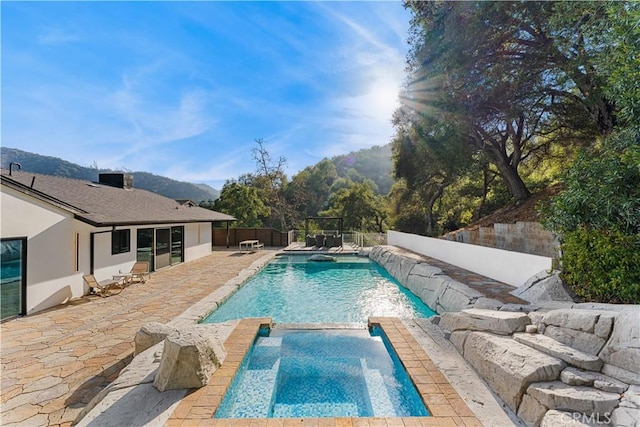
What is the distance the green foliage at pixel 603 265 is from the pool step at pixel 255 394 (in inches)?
206

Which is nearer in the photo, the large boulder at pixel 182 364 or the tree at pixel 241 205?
the large boulder at pixel 182 364

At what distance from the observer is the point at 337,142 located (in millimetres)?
29797

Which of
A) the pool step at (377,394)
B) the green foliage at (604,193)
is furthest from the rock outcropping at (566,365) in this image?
the green foliage at (604,193)

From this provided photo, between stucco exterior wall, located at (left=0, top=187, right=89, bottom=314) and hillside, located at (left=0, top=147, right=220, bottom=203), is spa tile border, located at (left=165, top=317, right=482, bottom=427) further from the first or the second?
hillside, located at (left=0, top=147, right=220, bottom=203)

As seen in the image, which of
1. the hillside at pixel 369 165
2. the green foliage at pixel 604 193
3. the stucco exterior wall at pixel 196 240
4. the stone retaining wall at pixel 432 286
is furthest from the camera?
the hillside at pixel 369 165

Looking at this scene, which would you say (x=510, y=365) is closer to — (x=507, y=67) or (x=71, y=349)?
(x=71, y=349)

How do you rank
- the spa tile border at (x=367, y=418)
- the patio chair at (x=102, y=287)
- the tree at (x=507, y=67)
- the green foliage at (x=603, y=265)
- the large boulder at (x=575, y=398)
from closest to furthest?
the large boulder at (x=575, y=398), the spa tile border at (x=367, y=418), the green foliage at (x=603, y=265), the patio chair at (x=102, y=287), the tree at (x=507, y=67)

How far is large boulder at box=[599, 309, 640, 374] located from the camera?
2838 millimetres

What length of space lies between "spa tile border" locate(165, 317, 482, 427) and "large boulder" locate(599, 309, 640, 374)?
1.62 metres

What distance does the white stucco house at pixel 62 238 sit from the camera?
5648 millimetres

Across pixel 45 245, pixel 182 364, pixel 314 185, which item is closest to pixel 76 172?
pixel 314 185

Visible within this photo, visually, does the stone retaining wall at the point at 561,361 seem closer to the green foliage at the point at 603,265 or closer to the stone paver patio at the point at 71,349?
the green foliage at the point at 603,265

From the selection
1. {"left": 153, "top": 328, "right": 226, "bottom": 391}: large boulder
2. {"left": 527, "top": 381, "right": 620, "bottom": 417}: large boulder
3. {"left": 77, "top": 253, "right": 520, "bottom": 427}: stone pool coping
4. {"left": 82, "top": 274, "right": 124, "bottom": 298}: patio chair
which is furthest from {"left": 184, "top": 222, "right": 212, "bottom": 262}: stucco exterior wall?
{"left": 527, "top": 381, "right": 620, "bottom": 417}: large boulder

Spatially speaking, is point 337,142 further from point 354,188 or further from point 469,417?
point 469,417
